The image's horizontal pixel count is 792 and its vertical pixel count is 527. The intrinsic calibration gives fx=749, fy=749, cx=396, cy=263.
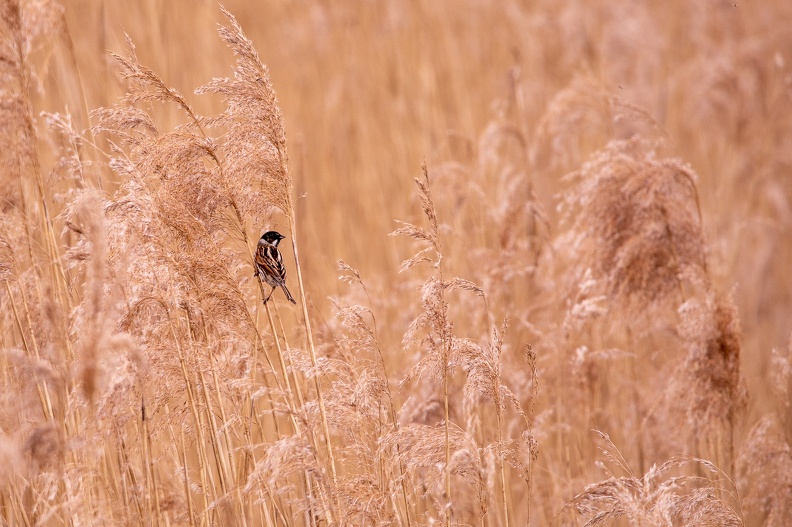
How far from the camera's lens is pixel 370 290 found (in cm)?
337

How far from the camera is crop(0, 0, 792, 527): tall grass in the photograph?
5.78 ft

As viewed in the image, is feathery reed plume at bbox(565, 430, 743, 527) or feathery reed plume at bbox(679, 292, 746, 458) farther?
feathery reed plume at bbox(679, 292, 746, 458)

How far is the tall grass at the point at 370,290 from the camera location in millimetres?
1762

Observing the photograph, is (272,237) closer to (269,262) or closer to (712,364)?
(269,262)

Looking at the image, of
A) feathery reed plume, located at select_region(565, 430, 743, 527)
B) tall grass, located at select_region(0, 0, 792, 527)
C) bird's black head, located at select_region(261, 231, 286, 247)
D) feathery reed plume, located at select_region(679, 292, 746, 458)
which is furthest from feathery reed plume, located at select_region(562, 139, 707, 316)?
bird's black head, located at select_region(261, 231, 286, 247)

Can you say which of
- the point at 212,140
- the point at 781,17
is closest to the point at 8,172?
the point at 212,140

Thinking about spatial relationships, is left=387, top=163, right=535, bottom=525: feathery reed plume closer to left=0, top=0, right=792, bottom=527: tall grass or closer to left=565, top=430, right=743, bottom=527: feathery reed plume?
left=0, top=0, right=792, bottom=527: tall grass

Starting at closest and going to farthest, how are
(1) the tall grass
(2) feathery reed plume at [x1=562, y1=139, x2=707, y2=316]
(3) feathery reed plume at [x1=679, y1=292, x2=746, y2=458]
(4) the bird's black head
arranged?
1. (1) the tall grass
2. (4) the bird's black head
3. (3) feathery reed plume at [x1=679, y1=292, x2=746, y2=458]
4. (2) feathery reed plume at [x1=562, y1=139, x2=707, y2=316]

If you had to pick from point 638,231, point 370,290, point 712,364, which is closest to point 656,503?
point 712,364

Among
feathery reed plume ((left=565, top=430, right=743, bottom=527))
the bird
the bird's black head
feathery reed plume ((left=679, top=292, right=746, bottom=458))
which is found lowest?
feathery reed plume ((left=565, top=430, right=743, bottom=527))

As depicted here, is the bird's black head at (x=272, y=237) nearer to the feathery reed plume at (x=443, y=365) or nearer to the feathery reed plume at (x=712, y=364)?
the feathery reed plume at (x=443, y=365)

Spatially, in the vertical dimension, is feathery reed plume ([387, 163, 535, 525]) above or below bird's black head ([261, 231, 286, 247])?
below

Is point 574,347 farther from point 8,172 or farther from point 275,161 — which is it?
point 8,172

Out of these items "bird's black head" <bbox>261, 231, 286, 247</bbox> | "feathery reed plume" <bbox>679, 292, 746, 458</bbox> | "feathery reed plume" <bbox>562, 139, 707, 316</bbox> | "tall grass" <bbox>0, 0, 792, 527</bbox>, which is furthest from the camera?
"feathery reed plume" <bbox>562, 139, 707, 316</bbox>
